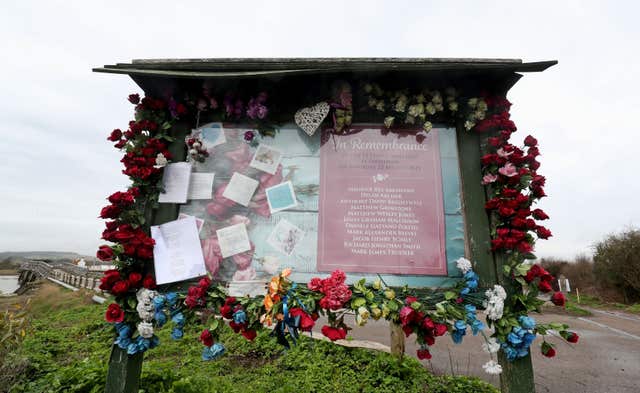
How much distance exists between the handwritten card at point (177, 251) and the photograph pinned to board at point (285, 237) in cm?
57

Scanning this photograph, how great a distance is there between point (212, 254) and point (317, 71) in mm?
1619

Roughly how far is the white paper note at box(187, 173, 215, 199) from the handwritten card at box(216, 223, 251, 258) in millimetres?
326

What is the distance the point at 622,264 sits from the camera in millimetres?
14984

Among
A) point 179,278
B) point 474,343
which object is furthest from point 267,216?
point 474,343

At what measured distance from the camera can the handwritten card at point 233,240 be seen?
2.37 m

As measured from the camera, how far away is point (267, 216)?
7.98 feet

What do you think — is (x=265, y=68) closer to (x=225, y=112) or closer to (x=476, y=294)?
(x=225, y=112)

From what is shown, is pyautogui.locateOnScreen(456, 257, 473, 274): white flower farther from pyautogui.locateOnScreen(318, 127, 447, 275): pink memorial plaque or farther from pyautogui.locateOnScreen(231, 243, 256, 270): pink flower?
pyautogui.locateOnScreen(231, 243, 256, 270): pink flower

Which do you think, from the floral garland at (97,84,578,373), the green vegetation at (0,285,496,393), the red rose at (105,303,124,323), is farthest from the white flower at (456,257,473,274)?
the green vegetation at (0,285,496,393)

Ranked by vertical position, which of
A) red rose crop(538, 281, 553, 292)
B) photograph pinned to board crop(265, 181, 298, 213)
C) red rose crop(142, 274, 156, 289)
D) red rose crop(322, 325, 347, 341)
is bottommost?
red rose crop(322, 325, 347, 341)

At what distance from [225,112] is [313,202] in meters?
1.11

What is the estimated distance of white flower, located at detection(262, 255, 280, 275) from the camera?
231 cm

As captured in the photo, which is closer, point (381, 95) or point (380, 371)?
point (381, 95)

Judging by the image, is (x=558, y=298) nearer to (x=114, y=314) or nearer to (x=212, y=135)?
(x=212, y=135)
